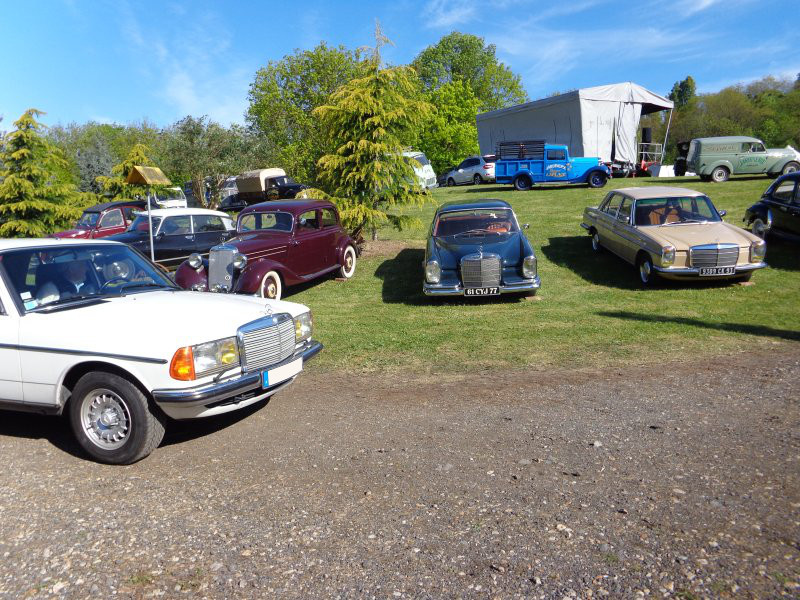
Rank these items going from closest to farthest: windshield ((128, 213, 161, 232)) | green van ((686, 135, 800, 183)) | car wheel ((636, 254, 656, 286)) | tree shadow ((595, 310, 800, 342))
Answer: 1. tree shadow ((595, 310, 800, 342))
2. car wheel ((636, 254, 656, 286))
3. windshield ((128, 213, 161, 232))
4. green van ((686, 135, 800, 183))

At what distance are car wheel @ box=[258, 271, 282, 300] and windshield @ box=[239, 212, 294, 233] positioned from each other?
115 centimetres

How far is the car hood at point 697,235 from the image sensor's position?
9539 mm

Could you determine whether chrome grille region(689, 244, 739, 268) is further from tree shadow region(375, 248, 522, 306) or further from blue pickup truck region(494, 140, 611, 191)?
blue pickup truck region(494, 140, 611, 191)

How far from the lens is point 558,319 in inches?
335

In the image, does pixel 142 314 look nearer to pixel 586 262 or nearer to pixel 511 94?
pixel 586 262

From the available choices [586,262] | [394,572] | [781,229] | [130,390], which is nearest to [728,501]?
[394,572]

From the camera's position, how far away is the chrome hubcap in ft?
13.8

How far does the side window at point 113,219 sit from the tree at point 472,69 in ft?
177

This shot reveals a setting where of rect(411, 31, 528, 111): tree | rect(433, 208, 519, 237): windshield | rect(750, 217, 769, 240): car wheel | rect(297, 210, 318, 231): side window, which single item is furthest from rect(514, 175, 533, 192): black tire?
rect(411, 31, 528, 111): tree

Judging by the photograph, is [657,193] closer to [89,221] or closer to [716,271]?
[716,271]

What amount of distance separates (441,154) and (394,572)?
51722mm

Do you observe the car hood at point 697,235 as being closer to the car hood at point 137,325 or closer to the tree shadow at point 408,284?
the tree shadow at point 408,284

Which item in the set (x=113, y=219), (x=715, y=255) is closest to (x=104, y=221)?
(x=113, y=219)

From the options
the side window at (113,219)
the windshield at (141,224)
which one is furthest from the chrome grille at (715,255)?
the side window at (113,219)
